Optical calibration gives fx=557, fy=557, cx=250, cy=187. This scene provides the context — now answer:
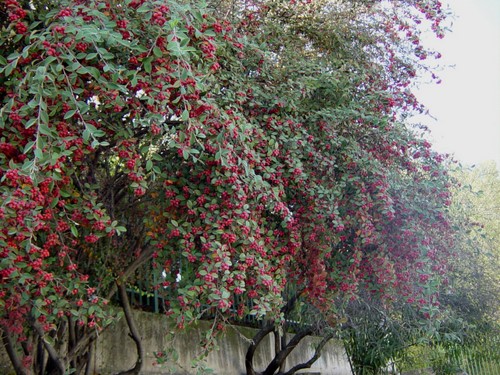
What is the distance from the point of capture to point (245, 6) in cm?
551

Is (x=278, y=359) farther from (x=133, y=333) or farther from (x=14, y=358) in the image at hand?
(x=14, y=358)

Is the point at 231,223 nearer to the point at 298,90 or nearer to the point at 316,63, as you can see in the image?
the point at 298,90

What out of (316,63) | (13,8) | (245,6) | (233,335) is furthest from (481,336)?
(13,8)

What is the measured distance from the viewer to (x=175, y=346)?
5656 millimetres

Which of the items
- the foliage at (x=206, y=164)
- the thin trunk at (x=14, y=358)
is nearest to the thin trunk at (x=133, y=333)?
the foliage at (x=206, y=164)

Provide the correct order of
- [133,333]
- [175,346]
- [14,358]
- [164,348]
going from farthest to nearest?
[175,346]
[164,348]
[133,333]
[14,358]

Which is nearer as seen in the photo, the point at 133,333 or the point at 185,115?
the point at 185,115

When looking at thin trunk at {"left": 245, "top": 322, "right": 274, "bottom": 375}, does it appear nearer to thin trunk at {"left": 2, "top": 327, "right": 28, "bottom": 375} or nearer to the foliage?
the foliage

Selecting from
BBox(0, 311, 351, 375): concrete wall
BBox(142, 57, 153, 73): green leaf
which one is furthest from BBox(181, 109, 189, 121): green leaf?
BBox(0, 311, 351, 375): concrete wall

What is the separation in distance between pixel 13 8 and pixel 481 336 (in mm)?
9664

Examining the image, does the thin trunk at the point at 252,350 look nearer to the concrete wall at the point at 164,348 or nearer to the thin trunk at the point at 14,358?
the concrete wall at the point at 164,348

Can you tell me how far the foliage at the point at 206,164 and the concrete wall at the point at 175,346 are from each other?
0.49m

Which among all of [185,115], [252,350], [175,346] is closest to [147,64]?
[185,115]

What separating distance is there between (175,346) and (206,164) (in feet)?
8.16
